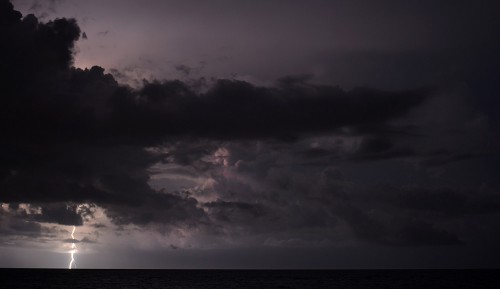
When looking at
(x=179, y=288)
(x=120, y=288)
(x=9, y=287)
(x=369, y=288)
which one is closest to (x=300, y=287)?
(x=369, y=288)

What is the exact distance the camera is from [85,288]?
152625 mm

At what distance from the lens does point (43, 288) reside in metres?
151

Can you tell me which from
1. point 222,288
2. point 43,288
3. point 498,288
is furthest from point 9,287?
point 498,288

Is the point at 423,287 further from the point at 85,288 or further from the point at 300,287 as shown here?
the point at 85,288

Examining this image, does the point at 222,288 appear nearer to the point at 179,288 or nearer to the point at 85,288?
the point at 179,288

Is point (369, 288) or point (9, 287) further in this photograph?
point (369, 288)

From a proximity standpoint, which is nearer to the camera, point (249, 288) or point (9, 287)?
point (9, 287)

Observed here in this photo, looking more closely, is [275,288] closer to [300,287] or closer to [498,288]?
[300,287]

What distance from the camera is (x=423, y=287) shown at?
16688cm

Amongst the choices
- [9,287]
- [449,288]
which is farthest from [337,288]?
[9,287]

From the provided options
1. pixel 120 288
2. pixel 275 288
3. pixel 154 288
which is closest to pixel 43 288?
pixel 120 288

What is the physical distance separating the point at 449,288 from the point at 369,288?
25054 mm

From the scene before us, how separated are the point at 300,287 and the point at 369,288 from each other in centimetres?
2204

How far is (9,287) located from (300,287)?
8934cm
